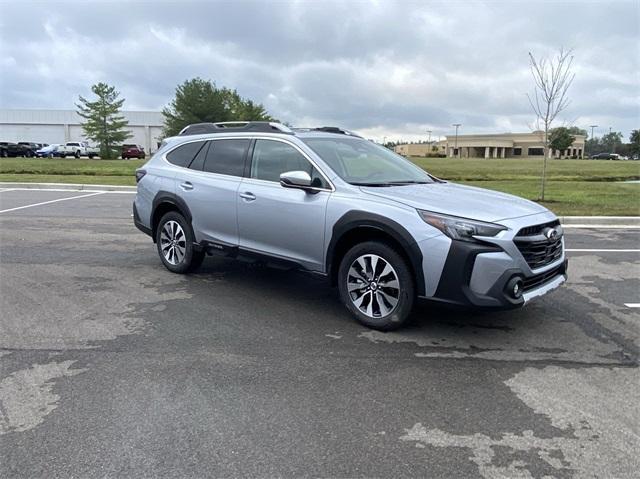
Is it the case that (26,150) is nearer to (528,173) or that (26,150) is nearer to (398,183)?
(528,173)

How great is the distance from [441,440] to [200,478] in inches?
52.6

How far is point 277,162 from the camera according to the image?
546 cm

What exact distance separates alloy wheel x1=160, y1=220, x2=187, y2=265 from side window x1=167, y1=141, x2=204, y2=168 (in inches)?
29.8

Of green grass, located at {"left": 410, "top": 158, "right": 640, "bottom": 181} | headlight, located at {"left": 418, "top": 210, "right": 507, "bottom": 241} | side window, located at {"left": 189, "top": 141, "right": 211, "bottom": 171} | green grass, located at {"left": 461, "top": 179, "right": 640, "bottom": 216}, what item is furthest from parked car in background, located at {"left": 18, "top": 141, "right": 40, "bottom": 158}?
headlight, located at {"left": 418, "top": 210, "right": 507, "bottom": 241}

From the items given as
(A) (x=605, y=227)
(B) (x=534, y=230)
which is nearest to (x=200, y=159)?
(B) (x=534, y=230)

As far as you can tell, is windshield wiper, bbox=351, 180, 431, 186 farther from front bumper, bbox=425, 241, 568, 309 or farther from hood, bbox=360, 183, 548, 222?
front bumper, bbox=425, 241, 568, 309

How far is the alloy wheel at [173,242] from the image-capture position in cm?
645

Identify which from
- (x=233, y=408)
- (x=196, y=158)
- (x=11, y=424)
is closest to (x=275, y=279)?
(x=196, y=158)

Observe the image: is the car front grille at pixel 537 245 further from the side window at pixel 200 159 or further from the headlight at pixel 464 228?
the side window at pixel 200 159

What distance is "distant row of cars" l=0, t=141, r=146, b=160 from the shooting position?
179 ft

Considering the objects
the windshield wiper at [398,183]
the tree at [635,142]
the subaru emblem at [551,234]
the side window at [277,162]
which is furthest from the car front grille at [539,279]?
the tree at [635,142]

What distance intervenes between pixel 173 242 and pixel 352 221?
2.88 metres

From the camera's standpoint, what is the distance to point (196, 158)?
251 inches

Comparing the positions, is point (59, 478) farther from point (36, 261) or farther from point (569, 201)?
point (569, 201)
